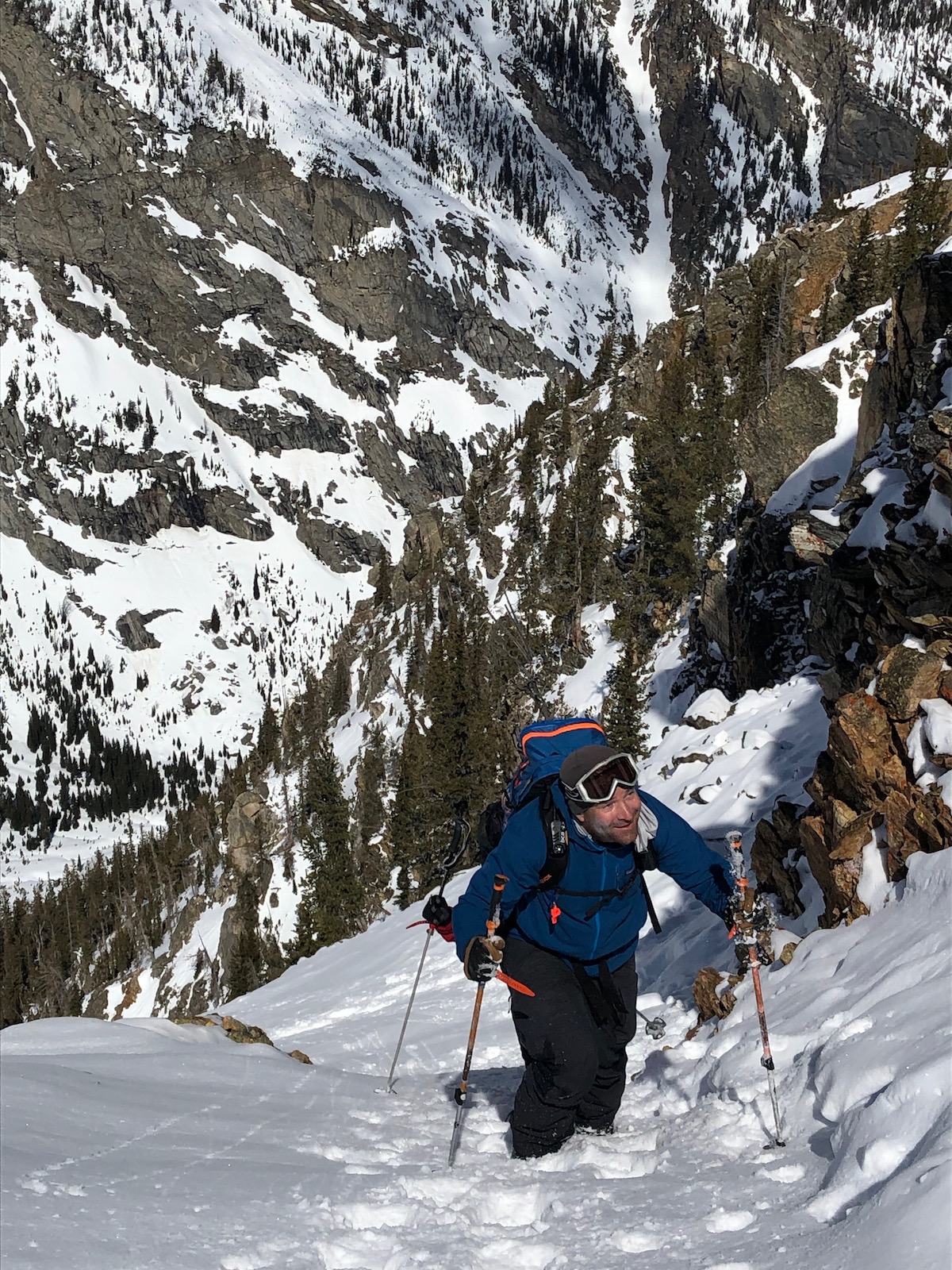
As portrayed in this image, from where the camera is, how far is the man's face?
491 cm

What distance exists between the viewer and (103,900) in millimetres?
127125

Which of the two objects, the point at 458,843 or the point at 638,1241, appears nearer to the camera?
the point at 638,1241

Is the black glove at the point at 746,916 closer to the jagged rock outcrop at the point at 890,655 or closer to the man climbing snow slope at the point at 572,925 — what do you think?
the man climbing snow slope at the point at 572,925

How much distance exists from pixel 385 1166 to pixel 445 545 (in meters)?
86.7

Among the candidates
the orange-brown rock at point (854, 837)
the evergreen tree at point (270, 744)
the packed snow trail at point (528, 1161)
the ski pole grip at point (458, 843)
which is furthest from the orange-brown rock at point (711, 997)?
the evergreen tree at point (270, 744)

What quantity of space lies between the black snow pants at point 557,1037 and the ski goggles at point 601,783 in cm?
112

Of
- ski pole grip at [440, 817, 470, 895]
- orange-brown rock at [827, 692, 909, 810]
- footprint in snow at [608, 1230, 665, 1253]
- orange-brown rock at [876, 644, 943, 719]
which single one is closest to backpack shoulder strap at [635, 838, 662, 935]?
footprint in snow at [608, 1230, 665, 1253]

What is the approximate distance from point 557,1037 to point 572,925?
2.08 ft

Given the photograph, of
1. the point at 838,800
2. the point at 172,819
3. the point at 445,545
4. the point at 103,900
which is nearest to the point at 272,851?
the point at 445,545

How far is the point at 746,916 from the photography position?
5.48 metres

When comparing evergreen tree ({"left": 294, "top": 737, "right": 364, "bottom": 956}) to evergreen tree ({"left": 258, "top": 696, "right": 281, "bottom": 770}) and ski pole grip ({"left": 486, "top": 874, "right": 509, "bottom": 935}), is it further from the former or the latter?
evergreen tree ({"left": 258, "top": 696, "right": 281, "bottom": 770})

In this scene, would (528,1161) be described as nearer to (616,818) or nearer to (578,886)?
(578,886)

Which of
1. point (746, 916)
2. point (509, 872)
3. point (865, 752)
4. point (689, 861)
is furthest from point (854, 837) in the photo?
point (509, 872)

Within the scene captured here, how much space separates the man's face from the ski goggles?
0.17ft
